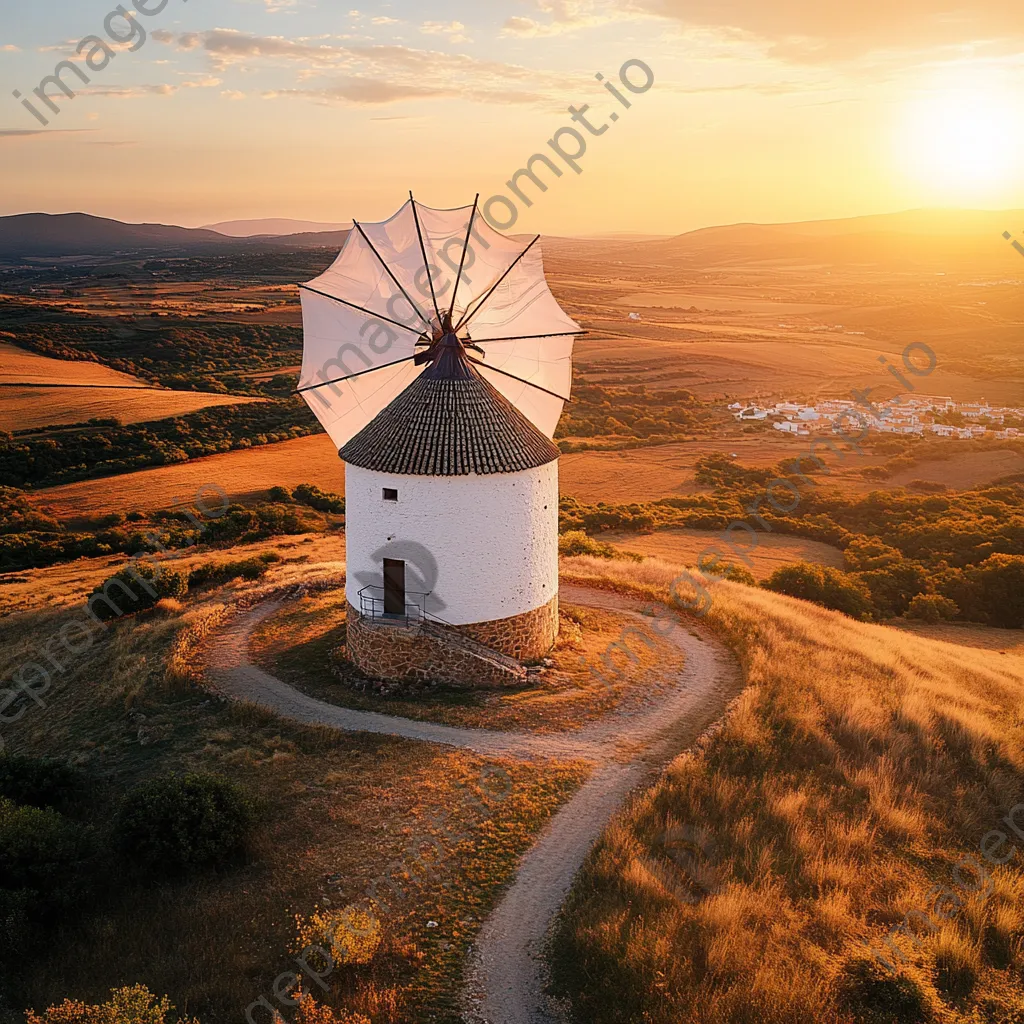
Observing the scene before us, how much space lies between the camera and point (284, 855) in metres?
12.1

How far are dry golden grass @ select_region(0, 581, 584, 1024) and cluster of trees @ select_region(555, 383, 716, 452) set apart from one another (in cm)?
4474

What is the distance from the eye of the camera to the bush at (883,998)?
9.50m

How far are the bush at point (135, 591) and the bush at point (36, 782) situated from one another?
11250 mm

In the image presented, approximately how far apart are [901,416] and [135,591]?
210ft

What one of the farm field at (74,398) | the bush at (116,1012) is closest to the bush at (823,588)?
the bush at (116,1012)

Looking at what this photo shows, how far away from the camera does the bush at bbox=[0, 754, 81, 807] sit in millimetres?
13672

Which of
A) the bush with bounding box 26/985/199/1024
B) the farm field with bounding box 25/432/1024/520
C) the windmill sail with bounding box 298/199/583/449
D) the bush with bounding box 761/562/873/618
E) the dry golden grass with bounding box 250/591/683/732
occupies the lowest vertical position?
the bush with bounding box 761/562/873/618

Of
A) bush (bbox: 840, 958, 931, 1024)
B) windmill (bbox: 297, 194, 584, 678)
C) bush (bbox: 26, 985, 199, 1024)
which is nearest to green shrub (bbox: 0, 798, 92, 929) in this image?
bush (bbox: 26, 985, 199, 1024)

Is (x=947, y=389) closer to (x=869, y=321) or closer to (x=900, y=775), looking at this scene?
(x=869, y=321)

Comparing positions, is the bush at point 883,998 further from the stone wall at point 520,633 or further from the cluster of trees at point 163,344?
the cluster of trees at point 163,344

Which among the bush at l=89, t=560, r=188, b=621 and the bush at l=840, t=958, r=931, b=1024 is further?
the bush at l=89, t=560, r=188, b=621

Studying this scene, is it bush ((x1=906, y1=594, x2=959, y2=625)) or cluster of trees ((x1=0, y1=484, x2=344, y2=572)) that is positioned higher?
cluster of trees ((x1=0, y1=484, x2=344, y2=572))

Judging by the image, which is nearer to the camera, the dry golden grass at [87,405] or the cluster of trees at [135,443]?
the cluster of trees at [135,443]

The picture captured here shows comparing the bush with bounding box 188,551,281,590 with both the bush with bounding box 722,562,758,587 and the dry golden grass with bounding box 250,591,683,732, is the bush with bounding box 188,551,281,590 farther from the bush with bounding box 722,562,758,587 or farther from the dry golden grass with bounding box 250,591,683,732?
the bush with bounding box 722,562,758,587
